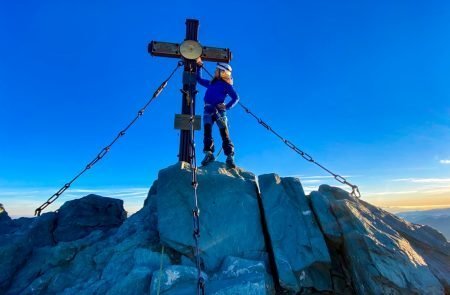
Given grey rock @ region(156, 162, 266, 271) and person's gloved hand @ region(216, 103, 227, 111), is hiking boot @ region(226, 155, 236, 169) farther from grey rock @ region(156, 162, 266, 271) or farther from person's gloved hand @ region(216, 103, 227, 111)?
person's gloved hand @ region(216, 103, 227, 111)

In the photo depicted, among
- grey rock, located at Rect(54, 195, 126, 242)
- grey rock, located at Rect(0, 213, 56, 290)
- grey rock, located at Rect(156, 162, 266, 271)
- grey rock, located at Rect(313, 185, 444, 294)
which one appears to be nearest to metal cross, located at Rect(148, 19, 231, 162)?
grey rock, located at Rect(156, 162, 266, 271)

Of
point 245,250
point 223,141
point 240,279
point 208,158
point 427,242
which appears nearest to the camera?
point 240,279

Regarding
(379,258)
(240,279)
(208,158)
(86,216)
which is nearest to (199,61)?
(208,158)

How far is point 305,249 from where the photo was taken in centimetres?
666

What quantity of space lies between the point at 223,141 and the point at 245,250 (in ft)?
12.4

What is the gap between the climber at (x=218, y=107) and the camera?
9266mm

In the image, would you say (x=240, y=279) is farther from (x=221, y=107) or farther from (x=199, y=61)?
(x=199, y=61)

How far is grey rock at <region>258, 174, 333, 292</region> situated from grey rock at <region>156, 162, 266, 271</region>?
0.38 m

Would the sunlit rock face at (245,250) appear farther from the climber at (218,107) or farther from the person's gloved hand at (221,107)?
the person's gloved hand at (221,107)

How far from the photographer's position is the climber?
30.4 feet

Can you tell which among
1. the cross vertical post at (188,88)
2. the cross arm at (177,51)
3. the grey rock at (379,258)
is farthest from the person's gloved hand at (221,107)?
the grey rock at (379,258)

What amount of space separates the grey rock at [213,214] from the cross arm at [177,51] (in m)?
4.86

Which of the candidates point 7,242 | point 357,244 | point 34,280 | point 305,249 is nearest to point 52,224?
point 7,242

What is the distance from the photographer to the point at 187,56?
424 inches
